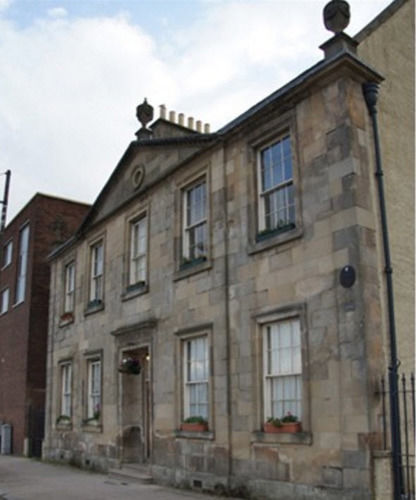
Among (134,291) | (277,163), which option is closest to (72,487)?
(134,291)

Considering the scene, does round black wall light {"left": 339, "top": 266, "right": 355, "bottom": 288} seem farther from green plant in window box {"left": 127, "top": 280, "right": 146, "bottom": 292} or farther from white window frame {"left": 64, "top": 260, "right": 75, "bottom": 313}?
white window frame {"left": 64, "top": 260, "right": 75, "bottom": 313}

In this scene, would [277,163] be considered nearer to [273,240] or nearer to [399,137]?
[273,240]

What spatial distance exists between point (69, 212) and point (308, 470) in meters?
19.4

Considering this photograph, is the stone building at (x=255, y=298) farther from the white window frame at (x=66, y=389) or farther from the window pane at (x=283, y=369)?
the white window frame at (x=66, y=389)

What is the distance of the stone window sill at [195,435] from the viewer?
1228 centimetres

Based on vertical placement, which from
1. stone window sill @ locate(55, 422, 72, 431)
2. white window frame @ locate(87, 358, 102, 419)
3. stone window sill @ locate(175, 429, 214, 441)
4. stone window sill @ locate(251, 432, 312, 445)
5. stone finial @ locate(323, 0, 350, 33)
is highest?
stone finial @ locate(323, 0, 350, 33)

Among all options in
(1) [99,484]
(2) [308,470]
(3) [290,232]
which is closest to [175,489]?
(1) [99,484]

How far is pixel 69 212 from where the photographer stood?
88.9 ft

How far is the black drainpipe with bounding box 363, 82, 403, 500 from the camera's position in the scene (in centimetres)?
914

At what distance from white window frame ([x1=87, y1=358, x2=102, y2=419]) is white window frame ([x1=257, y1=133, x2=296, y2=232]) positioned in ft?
25.1

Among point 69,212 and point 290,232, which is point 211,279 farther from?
point 69,212

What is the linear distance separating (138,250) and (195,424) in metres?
5.49

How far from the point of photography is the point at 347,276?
9.88 meters

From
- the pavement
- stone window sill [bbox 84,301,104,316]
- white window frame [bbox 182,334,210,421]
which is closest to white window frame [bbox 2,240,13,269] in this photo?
stone window sill [bbox 84,301,104,316]
